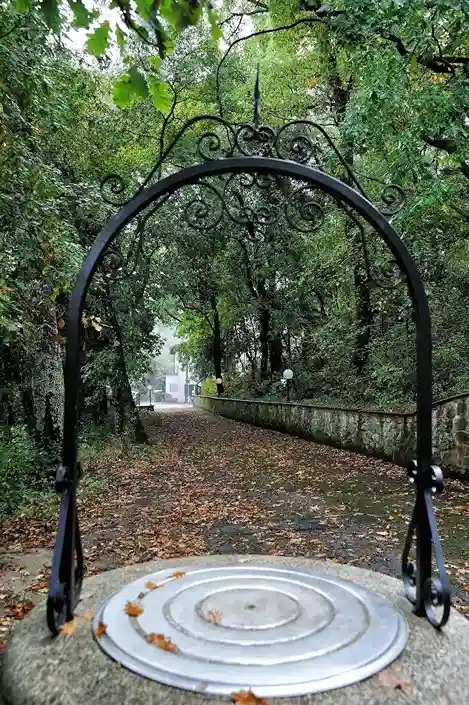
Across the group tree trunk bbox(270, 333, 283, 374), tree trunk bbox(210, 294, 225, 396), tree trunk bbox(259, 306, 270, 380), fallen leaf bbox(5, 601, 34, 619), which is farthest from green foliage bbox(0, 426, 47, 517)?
tree trunk bbox(210, 294, 225, 396)

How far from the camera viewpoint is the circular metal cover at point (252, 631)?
6.73ft

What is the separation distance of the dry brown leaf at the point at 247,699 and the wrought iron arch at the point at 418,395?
0.91 metres

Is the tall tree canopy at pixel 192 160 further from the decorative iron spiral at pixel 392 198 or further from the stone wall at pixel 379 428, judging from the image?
the stone wall at pixel 379 428

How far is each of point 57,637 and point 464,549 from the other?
12.9 feet

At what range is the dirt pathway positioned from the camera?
4914 mm

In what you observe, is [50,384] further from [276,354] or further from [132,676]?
[276,354]

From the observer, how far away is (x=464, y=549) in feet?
16.5

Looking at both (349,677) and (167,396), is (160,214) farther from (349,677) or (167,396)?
(167,396)

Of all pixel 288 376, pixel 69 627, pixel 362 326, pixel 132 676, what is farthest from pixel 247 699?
pixel 288 376

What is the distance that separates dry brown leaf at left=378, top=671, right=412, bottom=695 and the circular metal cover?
40mm

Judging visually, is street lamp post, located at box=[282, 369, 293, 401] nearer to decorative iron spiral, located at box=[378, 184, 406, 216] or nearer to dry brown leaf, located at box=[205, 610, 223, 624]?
decorative iron spiral, located at box=[378, 184, 406, 216]

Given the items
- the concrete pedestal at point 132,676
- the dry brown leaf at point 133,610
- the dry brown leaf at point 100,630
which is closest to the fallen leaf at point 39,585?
the concrete pedestal at point 132,676

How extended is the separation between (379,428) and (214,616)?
7.93m

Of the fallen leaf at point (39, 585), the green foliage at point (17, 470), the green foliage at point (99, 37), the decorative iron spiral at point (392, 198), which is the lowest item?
the fallen leaf at point (39, 585)
